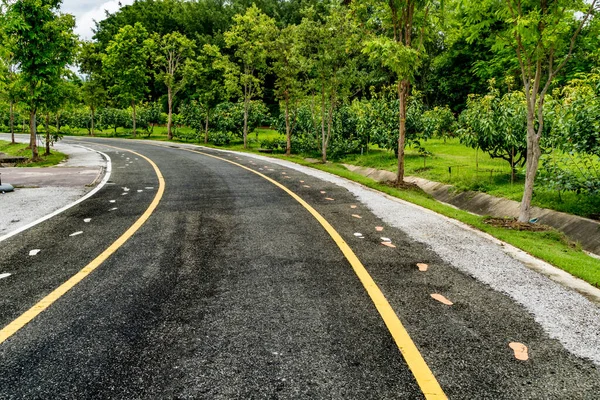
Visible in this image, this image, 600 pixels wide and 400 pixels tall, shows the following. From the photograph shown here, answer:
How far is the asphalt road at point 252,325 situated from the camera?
8.00 ft

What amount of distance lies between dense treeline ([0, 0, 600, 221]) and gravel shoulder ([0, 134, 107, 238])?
3959mm

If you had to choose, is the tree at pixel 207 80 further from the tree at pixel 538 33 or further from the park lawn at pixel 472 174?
the tree at pixel 538 33

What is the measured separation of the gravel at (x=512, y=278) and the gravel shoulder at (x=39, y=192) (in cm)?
645

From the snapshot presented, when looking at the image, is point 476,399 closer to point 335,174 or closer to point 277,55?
point 335,174

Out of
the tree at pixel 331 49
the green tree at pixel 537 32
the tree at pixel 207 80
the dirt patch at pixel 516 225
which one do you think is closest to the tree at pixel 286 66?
the tree at pixel 331 49

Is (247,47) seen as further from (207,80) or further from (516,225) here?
(516,225)

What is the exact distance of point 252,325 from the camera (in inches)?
125

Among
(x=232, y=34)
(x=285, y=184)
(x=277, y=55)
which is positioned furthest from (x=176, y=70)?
(x=285, y=184)

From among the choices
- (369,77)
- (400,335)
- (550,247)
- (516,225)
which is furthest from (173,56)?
(400,335)

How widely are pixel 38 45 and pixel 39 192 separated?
13472 millimetres

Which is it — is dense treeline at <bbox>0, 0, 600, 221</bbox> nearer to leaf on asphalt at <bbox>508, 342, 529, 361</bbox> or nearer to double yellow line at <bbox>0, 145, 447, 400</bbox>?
double yellow line at <bbox>0, 145, 447, 400</bbox>

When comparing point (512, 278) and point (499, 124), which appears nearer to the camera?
point (512, 278)

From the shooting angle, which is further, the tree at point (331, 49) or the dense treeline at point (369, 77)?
the tree at point (331, 49)

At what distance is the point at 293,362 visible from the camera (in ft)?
8.75
